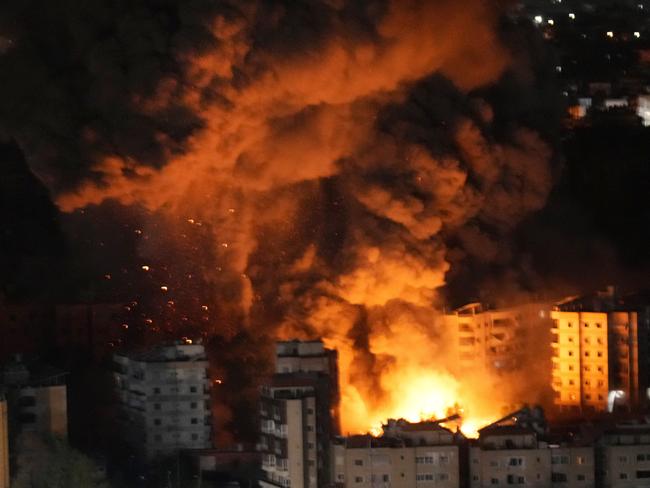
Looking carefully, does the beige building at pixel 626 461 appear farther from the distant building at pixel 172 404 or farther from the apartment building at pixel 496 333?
the distant building at pixel 172 404

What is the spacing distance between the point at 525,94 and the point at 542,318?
9.25ft

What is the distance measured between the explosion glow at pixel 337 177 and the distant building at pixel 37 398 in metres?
2.46

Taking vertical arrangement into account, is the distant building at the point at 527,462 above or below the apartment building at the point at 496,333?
below

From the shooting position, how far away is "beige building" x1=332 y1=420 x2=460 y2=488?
52.3 feet

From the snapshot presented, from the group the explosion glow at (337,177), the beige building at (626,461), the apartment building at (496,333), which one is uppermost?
the explosion glow at (337,177)

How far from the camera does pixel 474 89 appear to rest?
2069 cm

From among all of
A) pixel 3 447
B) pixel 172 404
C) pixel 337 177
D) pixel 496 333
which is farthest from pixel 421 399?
pixel 3 447

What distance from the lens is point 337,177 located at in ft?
65.4

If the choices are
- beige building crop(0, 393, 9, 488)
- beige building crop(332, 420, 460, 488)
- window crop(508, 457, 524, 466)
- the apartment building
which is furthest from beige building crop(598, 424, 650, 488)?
beige building crop(0, 393, 9, 488)

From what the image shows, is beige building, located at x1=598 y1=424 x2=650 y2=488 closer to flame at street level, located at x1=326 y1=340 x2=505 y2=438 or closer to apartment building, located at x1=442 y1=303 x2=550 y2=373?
flame at street level, located at x1=326 y1=340 x2=505 y2=438

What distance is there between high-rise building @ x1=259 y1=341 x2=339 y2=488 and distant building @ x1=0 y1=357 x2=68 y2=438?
1.72 meters

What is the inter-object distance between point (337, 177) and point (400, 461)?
15.2 feet

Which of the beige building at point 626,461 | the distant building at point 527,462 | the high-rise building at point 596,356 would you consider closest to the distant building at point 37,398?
the distant building at point 527,462

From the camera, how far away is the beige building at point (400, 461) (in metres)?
15.9
